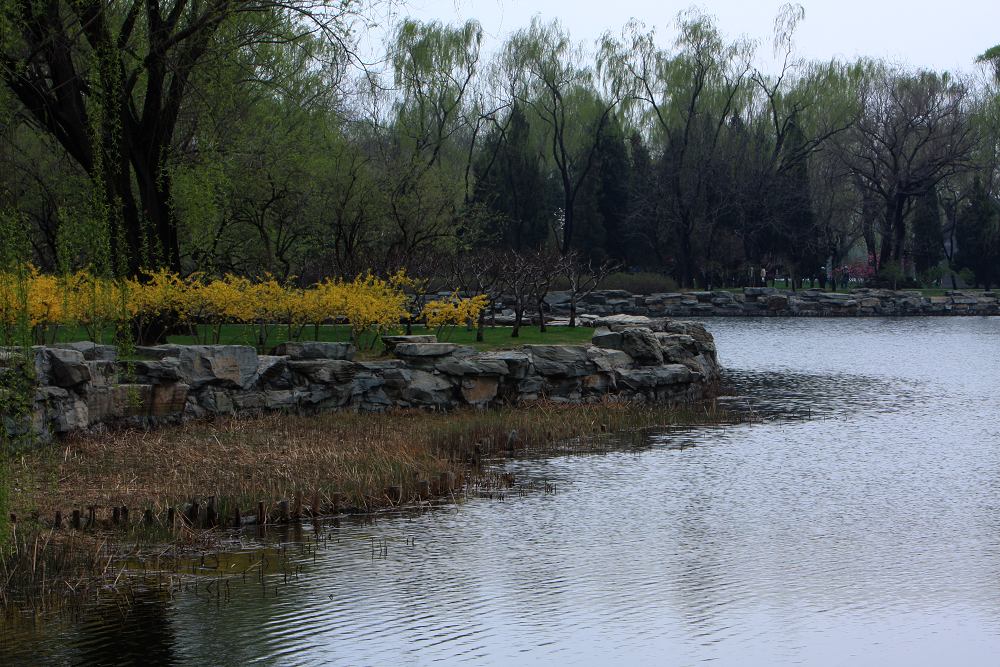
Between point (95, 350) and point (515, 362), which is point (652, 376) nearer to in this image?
point (515, 362)

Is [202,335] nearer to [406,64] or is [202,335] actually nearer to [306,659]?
[306,659]

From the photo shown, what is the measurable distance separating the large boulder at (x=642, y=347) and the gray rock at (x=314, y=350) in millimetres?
6225

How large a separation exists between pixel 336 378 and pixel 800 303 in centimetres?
4107

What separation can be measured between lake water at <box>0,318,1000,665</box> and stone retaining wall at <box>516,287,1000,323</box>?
119ft

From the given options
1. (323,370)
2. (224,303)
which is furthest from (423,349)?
(224,303)

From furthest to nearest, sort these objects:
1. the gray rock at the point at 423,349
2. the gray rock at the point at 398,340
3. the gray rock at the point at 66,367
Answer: the gray rock at the point at 398,340 < the gray rock at the point at 423,349 < the gray rock at the point at 66,367

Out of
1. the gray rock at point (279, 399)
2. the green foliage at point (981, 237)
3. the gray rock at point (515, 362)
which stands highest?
Result: the green foliage at point (981, 237)

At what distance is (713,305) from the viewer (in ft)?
179

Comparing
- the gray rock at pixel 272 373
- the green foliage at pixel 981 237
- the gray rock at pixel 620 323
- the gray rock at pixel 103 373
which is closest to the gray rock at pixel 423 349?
the gray rock at pixel 272 373

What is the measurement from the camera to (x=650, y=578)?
31.9 feet

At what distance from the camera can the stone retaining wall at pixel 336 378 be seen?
15.1 m

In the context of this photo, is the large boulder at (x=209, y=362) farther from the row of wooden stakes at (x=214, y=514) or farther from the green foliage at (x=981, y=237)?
the green foliage at (x=981, y=237)

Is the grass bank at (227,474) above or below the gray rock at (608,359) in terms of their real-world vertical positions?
below

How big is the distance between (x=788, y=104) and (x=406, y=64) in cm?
2215
